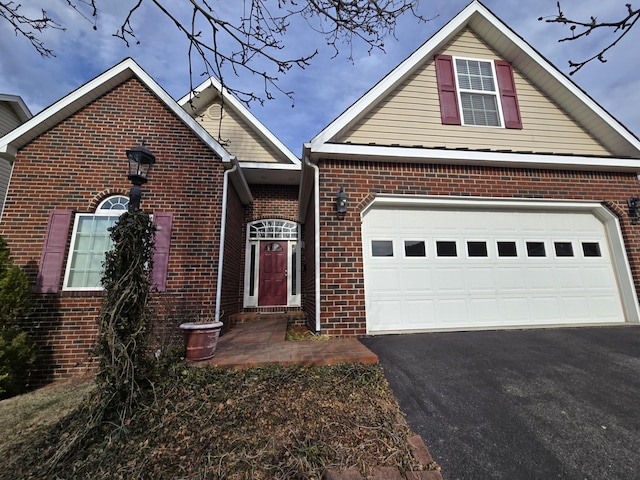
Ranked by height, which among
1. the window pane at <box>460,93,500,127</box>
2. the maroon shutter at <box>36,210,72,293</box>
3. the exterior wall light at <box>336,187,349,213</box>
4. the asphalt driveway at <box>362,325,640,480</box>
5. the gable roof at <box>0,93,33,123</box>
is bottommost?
the asphalt driveway at <box>362,325,640,480</box>

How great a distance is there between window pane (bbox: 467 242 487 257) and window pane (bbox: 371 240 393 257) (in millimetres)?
1559

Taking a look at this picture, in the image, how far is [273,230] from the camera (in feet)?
27.8

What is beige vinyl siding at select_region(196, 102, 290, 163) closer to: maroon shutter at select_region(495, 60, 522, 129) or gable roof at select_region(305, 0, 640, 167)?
gable roof at select_region(305, 0, 640, 167)

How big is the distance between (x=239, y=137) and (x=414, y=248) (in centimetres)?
643

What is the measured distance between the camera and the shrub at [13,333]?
163 inches

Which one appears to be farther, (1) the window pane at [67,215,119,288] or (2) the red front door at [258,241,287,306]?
(2) the red front door at [258,241,287,306]

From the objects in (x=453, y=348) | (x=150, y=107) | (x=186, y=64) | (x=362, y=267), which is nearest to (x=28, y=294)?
(x=150, y=107)

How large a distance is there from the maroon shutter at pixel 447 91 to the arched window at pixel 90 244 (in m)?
6.77

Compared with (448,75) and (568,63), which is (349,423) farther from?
(448,75)

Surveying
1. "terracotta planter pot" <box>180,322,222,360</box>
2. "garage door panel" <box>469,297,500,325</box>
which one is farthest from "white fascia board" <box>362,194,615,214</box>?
"terracotta planter pot" <box>180,322,222,360</box>

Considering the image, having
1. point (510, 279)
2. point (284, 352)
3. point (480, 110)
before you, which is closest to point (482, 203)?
point (510, 279)

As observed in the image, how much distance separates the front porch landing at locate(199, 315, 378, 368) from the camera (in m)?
3.12

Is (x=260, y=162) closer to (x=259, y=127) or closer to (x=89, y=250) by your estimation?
(x=259, y=127)

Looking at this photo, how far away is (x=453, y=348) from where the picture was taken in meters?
3.85
